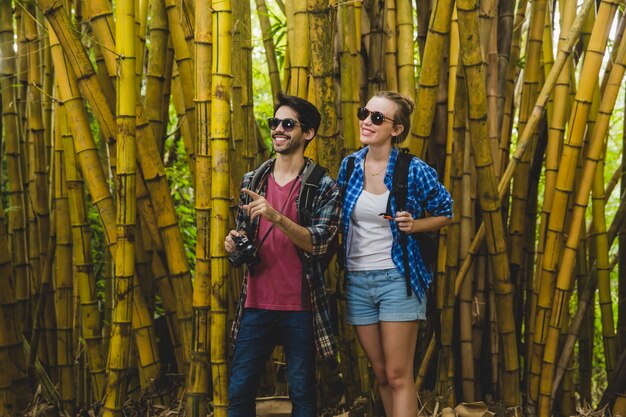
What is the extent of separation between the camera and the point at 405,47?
2.97 metres

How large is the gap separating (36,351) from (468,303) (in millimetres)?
2027

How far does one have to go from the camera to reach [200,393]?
2.44 m

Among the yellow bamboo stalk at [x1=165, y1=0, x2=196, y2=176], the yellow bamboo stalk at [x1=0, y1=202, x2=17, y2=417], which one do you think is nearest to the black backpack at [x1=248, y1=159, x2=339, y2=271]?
the yellow bamboo stalk at [x1=165, y1=0, x2=196, y2=176]

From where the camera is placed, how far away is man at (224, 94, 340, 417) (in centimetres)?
221

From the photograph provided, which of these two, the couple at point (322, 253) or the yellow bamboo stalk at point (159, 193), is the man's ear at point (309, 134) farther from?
the yellow bamboo stalk at point (159, 193)

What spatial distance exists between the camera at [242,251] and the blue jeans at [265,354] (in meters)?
0.18

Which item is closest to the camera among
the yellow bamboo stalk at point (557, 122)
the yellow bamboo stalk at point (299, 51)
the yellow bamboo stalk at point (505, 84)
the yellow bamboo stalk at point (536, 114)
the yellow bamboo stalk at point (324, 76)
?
the yellow bamboo stalk at point (324, 76)

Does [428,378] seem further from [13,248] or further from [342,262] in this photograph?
[13,248]

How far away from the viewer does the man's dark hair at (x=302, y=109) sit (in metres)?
2.24

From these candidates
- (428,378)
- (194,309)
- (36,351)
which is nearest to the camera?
(194,309)

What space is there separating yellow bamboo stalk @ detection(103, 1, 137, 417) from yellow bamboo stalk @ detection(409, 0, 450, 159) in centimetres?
104

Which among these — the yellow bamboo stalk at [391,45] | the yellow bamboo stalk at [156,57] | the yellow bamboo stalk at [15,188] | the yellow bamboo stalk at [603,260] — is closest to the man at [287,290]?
the yellow bamboo stalk at [156,57]

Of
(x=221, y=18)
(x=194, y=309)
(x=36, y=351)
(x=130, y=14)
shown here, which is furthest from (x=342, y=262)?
(x=36, y=351)

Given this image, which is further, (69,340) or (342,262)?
(69,340)
